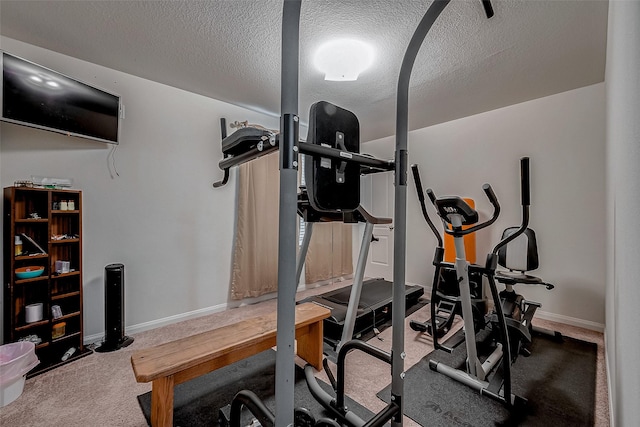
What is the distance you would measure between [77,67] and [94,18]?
30.3 inches

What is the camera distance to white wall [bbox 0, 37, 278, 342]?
230 centimetres

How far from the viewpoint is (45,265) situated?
2.14 m

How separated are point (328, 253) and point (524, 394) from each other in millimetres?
2954

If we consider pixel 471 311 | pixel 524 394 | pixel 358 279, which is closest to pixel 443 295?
pixel 471 311

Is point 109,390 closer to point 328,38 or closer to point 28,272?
point 28,272

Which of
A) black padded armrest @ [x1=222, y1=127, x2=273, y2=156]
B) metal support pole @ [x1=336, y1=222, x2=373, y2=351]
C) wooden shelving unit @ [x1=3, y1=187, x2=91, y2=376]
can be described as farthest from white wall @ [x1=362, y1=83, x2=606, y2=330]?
wooden shelving unit @ [x1=3, y1=187, x2=91, y2=376]

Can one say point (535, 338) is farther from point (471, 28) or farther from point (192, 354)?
point (192, 354)

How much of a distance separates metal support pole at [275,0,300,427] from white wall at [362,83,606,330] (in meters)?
3.39

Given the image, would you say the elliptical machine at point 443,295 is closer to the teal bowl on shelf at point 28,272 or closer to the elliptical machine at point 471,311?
the elliptical machine at point 471,311

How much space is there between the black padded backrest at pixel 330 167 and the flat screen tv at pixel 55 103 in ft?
7.50

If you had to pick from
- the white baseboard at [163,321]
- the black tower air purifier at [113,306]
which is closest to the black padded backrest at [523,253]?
the white baseboard at [163,321]

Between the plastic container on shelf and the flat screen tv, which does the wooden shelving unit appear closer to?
the plastic container on shelf

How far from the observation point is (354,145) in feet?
4.00

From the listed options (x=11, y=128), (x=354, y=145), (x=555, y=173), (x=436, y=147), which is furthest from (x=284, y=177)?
(x=436, y=147)
